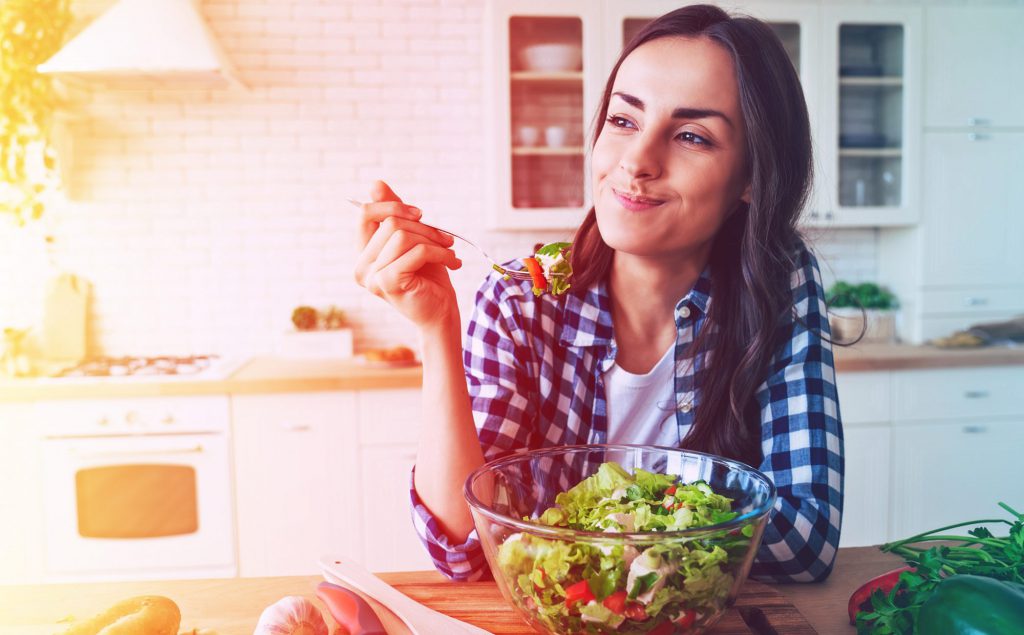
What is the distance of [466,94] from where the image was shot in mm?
3053

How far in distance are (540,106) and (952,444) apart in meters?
2.01

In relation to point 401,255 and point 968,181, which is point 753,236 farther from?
point 968,181

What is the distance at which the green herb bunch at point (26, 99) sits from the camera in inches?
100.0

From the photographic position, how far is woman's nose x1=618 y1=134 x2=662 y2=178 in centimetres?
119

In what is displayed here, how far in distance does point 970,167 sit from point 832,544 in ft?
8.56

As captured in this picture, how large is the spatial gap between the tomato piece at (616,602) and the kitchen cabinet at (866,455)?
226 cm

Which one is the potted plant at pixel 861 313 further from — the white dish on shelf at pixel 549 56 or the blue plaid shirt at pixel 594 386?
the blue plaid shirt at pixel 594 386

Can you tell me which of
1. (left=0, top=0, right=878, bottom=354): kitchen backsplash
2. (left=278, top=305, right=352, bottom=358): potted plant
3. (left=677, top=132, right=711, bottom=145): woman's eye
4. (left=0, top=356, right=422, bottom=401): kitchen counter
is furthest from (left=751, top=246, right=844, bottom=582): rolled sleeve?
(left=278, top=305, right=352, bottom=358): potted plant

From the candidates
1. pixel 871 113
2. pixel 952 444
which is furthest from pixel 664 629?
pixel 871 113

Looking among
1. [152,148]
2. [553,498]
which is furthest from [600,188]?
[152,148]

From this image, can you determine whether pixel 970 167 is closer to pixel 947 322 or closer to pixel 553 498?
pixel 947 322

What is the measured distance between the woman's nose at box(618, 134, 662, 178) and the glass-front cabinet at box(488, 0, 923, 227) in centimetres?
165

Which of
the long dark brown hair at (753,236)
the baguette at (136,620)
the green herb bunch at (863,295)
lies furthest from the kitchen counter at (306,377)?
the baguette at (136,620)

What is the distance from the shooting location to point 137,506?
2398 millimetres
